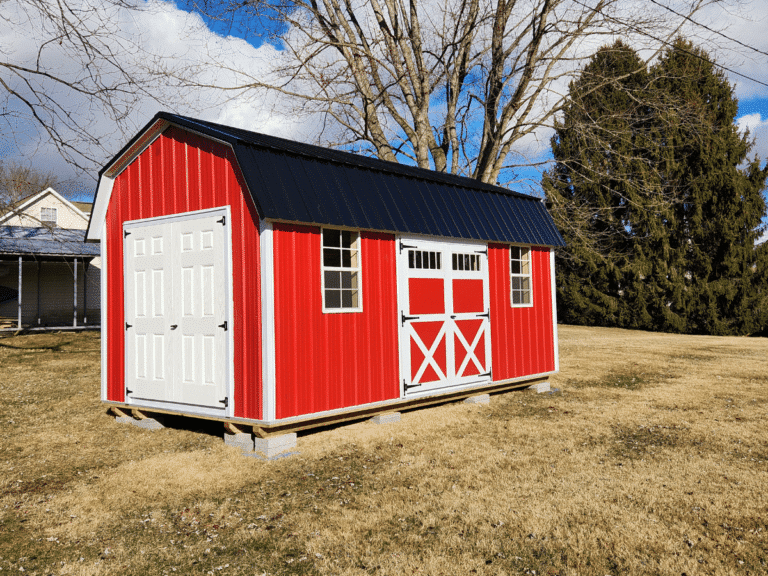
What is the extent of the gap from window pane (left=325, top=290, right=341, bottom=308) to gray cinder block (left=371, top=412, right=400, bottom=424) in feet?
5.66

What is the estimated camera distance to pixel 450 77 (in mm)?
20406

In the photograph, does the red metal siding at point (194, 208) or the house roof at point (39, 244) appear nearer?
the red metal siding at point (194, 208)

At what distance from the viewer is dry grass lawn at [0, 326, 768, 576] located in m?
4.48

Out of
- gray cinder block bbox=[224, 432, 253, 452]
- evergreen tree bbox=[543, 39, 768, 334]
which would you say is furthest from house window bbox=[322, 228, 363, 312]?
evergreen tree bbox=[543, 39, 768, 334]

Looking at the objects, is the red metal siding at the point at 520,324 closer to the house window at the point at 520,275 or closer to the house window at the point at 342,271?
the house window at the point at 520,275

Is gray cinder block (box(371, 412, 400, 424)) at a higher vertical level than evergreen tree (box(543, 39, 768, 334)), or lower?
lower

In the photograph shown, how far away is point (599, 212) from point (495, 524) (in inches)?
893

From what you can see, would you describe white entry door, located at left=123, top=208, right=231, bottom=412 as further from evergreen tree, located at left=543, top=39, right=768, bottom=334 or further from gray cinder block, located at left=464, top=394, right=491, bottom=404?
evergreen tree, located at left=543, top=39, right=768, bottom=334

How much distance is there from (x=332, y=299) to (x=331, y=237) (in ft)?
2.67

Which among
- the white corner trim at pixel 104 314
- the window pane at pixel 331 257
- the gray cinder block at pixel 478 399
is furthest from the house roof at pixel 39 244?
the gray cinder block at pixel 478 399

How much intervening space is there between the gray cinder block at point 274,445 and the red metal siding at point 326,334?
0.95ft

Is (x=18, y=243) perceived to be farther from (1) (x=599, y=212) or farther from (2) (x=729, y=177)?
(2) (x=729, y=177)

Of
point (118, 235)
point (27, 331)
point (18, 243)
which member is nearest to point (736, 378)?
point (118, 235)

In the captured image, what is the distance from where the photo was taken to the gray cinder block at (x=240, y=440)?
753 centimetres
